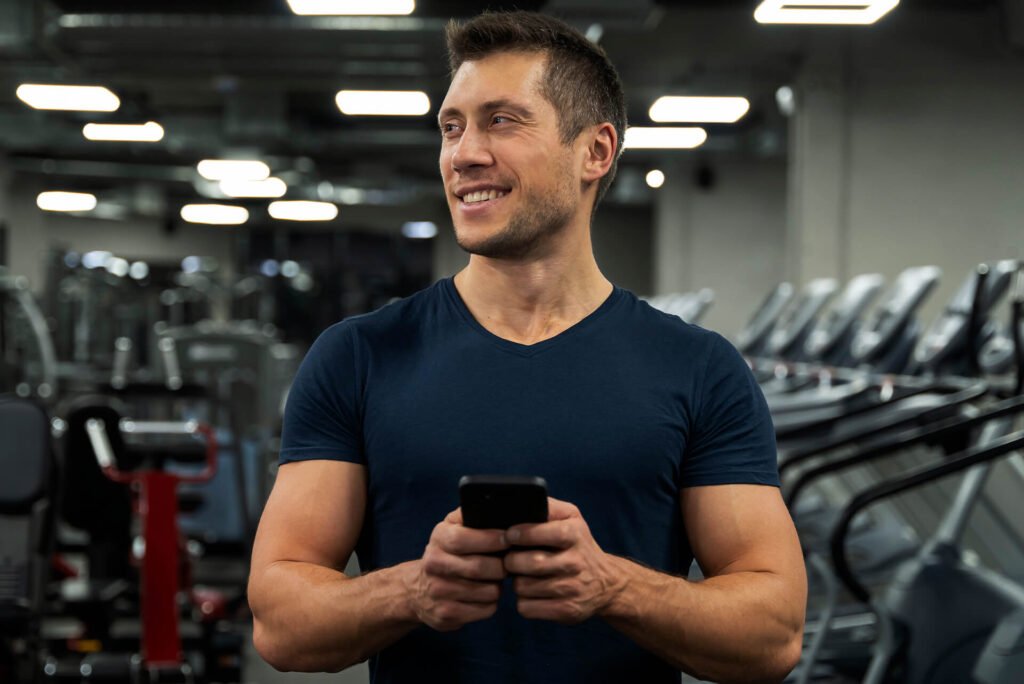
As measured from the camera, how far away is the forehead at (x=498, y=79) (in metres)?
1.44

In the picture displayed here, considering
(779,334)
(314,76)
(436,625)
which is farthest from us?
(314,76)

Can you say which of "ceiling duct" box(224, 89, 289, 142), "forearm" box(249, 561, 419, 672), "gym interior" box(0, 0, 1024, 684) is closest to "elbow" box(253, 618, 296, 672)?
"forearm" box(249, 561, 419, 672)

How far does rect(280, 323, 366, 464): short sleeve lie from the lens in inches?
55.5

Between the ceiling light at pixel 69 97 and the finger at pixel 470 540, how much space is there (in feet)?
28.0

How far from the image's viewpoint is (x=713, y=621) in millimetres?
1305

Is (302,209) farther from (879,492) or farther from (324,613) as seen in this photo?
(324,613)

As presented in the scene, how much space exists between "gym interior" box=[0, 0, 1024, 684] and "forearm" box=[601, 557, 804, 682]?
1689mm

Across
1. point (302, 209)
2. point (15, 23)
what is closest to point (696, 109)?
point (15, 23)

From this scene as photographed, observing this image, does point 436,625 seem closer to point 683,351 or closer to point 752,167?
point 683,351

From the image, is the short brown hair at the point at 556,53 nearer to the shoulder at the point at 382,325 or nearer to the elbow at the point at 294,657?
the shoulder at the point at 382,325

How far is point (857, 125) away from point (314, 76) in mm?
4808

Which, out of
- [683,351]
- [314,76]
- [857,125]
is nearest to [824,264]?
[857,125]

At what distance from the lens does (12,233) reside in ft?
60.5

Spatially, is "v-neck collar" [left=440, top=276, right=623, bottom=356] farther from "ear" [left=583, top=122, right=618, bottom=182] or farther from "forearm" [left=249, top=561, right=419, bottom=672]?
"forearm" [left=249, top=561, right=419, bottom=672]
